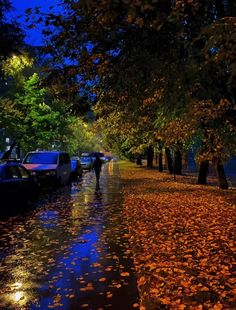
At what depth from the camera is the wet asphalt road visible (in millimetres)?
5625

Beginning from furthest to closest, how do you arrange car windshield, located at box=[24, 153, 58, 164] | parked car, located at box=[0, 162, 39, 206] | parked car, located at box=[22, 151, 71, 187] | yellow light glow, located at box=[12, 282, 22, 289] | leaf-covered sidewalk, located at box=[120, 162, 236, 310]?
car windshield, located at box=[24, 153, 58, 164]
parked car, located at box=[22, 151, 71, 187]
parked car, located at box=[0, 162, 39, 206]
yellow light glow, located at box=[12, 282, 22, 289]
leaf-covered sidewalk, located at box=[120, 162, 236, 310]

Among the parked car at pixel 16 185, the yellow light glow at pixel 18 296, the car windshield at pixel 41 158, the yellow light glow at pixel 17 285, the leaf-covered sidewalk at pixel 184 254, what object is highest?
the car windshield at pixel 41 158

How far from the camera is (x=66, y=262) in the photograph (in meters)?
7.50

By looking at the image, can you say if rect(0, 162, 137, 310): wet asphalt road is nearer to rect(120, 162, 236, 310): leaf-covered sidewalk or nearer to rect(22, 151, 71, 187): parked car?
rect(120, 162, 236, 310): leaf-covered sidewalk

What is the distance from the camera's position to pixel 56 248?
8.59 meters

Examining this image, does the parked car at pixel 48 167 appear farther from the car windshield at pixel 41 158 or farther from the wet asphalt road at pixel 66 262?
the wet asphalt road at pixel 66 262

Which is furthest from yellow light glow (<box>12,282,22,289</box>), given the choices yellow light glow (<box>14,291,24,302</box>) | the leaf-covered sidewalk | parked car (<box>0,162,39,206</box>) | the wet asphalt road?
parked car (<box>0,162,39,206</box>)

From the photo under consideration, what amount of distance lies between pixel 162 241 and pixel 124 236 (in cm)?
101

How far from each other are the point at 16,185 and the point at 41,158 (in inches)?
382

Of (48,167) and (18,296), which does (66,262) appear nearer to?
(18,296)

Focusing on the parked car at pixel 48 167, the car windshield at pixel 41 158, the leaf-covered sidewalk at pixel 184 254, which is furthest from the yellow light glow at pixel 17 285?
the car windshield at pixel 41 158

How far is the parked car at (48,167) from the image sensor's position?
21.6m

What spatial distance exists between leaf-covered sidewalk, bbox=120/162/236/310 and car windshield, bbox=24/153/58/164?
31.0 ft

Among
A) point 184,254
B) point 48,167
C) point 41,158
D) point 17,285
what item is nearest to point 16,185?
point 184,254
